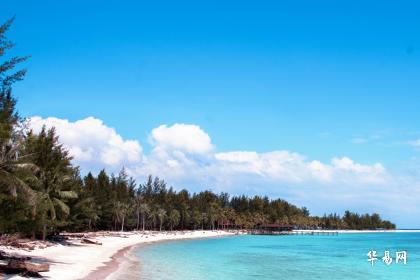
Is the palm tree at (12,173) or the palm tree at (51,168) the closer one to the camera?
the palm tree at (12,173)

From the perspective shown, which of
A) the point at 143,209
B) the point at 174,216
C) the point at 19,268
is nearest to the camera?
the point at 19,268

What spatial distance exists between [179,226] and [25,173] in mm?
145933

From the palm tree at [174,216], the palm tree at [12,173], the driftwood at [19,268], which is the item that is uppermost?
the palm tree at [12,173]

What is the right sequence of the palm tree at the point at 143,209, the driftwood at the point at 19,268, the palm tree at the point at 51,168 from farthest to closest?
1. the palm tree at the point at 143,209
2. the palm tree at the point at 51,168
3. the driftwood at the point at 19,268

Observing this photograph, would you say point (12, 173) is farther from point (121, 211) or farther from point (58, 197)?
point (121, 211)

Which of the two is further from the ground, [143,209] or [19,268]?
[143,209]

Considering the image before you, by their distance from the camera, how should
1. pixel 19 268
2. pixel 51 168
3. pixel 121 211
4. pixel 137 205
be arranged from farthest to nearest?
pixel 137 205
pixel 121 211
pixel 51 168
pixel 19 268

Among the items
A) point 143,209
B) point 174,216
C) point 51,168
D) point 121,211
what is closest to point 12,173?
point 51,168

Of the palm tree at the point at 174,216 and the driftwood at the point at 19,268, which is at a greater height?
the palm tree at the point at 174,216

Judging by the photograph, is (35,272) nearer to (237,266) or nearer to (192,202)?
(237,266)

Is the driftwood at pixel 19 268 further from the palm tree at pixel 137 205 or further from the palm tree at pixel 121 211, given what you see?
the palm tree at pixel 137 205

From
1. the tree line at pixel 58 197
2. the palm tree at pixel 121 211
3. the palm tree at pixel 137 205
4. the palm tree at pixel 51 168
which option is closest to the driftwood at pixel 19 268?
the tree line at pixel 58 197

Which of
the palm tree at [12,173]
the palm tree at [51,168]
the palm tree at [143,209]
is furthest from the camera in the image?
the palm tree at [143,209]

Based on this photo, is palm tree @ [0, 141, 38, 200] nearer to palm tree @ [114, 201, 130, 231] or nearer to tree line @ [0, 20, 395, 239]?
tree line @ [0, 20, 395, 239]
